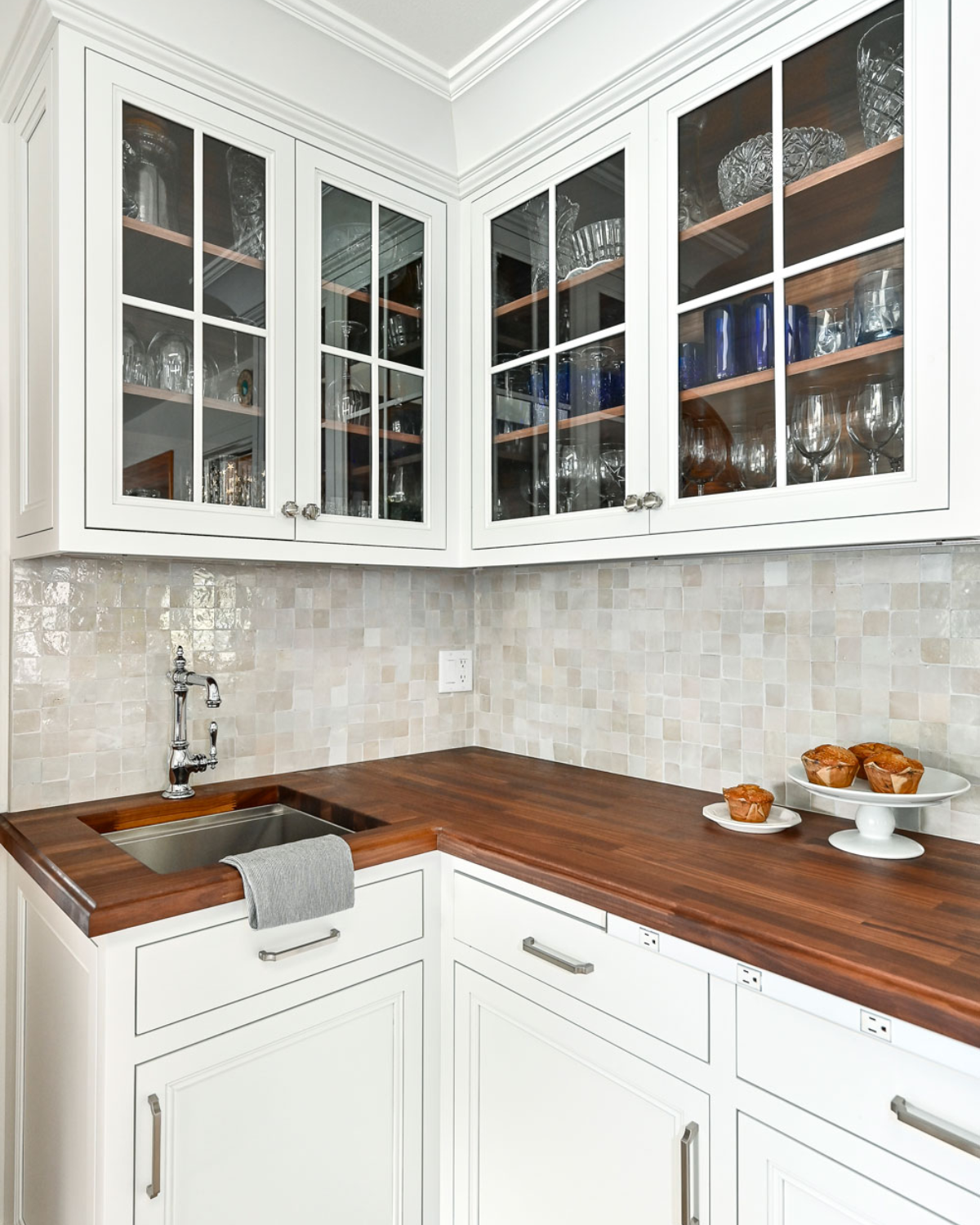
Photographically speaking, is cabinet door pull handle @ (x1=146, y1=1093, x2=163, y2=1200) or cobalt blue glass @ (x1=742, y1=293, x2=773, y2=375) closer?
cabinet door pull handle @ (x1=146, y1=1093, x2=163, y2=1200)

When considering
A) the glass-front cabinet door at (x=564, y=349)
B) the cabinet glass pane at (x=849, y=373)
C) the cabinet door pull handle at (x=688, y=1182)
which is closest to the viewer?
the cabinet door pull handle at (x=688, y=1182)

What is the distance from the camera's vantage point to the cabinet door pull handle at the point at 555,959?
122 centimetres

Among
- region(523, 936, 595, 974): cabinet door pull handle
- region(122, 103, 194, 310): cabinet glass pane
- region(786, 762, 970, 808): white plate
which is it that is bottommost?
region(523, 936, 595, 974): cabinet door pull handle

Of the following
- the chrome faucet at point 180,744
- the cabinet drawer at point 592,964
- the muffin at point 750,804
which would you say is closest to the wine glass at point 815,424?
the muffin at point 750,804

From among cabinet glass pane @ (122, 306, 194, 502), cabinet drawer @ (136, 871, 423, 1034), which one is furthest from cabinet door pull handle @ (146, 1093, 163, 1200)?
cabinet glass pane @ (122, 306, 194, 502)

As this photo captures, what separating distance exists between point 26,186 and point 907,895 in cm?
193

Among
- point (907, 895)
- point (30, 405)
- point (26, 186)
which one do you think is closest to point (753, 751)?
point (907, 895)

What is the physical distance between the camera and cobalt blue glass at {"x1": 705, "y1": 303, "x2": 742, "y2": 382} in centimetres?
136

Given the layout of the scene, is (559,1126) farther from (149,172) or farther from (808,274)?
(149,172)

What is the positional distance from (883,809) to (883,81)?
3.63 feet

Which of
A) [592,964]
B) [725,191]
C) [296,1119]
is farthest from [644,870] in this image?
[725,191]

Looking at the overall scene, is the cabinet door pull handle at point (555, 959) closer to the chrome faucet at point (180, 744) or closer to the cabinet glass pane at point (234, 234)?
the chrome faucet at point (180, 744)

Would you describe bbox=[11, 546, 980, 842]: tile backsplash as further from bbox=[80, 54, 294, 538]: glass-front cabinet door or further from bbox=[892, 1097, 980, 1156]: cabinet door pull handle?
bbox=[892, 1097, 980, 1156]: cabinet door pull handle

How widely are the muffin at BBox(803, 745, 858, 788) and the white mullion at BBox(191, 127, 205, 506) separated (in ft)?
3.84
